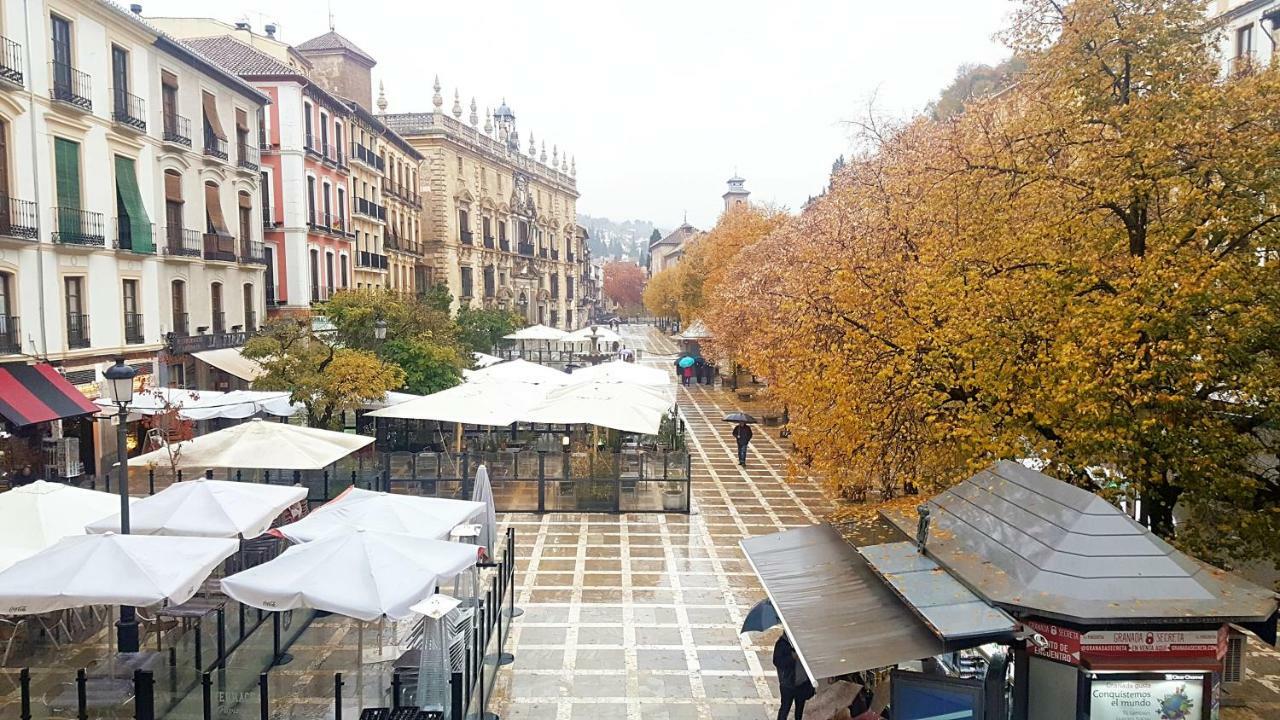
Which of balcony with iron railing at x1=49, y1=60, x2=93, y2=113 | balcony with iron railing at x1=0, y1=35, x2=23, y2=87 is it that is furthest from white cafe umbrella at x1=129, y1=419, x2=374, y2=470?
balcony with iron railing at x1=49, y1=60, x2=93, y2=113

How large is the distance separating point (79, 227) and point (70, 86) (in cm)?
346

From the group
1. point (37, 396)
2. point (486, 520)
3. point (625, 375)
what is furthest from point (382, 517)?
point (625, 375)

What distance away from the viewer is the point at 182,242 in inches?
1117

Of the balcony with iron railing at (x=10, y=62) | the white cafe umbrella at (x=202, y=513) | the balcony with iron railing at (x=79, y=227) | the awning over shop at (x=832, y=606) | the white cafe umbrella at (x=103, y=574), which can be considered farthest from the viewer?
the balcony with iron railing at (x=79, y=227)

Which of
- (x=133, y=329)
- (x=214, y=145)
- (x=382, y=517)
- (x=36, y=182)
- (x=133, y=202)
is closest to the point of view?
(x=382, y=517)

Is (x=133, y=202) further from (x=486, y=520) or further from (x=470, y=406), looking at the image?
(x=486, y=520)

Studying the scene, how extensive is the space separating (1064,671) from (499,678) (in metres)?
6.67

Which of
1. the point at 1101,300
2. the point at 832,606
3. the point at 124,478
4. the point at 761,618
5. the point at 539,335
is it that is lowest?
the point at 761,618

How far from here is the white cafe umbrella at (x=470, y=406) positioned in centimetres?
2023

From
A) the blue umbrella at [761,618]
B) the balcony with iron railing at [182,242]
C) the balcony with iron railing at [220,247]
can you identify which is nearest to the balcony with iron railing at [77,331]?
the balcony with iron railing at [182,242]

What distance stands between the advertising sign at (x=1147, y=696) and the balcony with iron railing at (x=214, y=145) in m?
30.3

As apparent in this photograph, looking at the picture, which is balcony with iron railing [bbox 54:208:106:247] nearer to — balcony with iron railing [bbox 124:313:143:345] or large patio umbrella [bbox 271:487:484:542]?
balcony with iron railing [bbox 124:313:143:345]

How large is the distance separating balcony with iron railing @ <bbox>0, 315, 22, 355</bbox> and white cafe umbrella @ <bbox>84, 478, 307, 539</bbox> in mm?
10141

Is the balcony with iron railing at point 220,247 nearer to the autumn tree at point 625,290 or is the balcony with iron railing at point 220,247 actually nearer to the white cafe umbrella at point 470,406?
the white cafe umbrella at point 470,406
